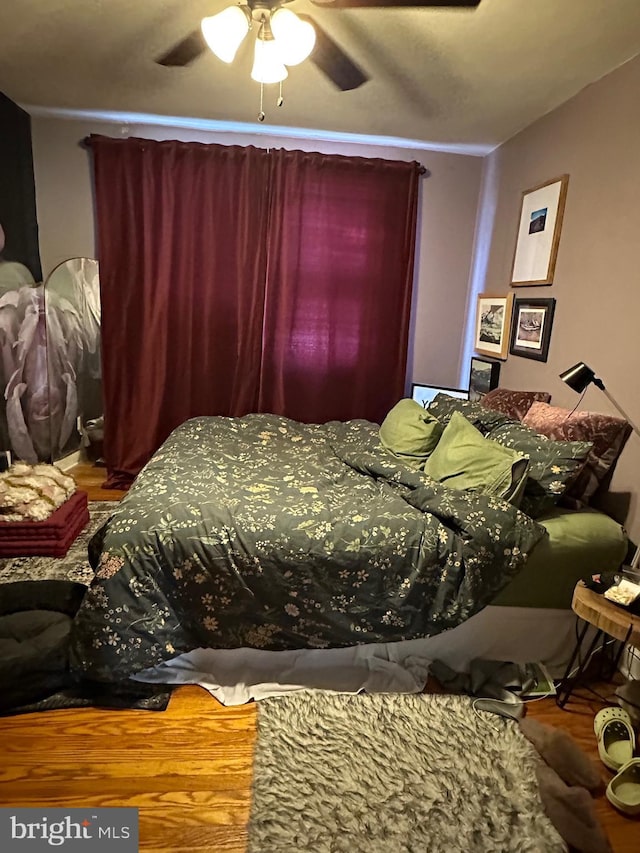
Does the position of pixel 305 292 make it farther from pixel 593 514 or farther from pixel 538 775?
pixel 538 775

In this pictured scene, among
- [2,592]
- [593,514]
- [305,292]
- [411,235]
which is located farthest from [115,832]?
[411,235]

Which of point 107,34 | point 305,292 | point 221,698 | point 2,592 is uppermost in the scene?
point 107,34

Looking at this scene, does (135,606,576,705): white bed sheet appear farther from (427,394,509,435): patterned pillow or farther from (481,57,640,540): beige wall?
(427,394,509,435): patterned pillow

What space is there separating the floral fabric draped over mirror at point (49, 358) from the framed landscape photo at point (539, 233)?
286 cm

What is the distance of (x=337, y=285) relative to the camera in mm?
3818

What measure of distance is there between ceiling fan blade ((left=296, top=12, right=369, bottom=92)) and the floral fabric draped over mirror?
2317 mm

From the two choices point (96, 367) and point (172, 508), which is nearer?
point (172, 508)

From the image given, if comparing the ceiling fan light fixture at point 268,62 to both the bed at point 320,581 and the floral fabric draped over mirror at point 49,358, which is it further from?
the floral fabric draped over mirror at point 49,358

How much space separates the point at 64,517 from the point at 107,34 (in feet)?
7.43

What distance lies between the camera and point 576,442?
2.17 metres

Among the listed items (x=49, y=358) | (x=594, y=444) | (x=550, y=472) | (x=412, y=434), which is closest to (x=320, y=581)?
(x=550, y=472)

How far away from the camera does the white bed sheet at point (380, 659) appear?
1.96 metres

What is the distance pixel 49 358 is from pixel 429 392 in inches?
104

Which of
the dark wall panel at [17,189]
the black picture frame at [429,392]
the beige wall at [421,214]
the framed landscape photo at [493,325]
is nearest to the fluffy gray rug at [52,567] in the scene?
the dark wall panel at [17,189]
